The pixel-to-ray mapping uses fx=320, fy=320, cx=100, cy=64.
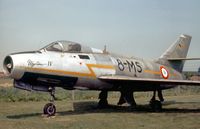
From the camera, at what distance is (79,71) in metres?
13.4

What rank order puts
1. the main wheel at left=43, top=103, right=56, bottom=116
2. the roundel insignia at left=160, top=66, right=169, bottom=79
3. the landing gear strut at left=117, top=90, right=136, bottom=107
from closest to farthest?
the main wheel at left=43, top=103, right=56, bottom=116 → the landing gear strut at left=117, top=90, right=136, bottom=107 → the roundel insignia at left=160, top=66, right=169, bottom=79

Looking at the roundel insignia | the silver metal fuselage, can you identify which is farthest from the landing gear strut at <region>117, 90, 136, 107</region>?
the roundel insignia

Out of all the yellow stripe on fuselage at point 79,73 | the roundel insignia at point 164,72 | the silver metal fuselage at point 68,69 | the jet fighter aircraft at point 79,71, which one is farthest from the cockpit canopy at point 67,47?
the roundel insignia at point 164,72

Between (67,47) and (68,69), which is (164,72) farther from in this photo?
(68,69)

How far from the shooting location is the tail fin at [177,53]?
1946 centimetres

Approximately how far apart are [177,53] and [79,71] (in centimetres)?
899

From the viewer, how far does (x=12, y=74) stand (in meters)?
11.6

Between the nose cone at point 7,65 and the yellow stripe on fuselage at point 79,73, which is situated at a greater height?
the nose cone at point 7,65

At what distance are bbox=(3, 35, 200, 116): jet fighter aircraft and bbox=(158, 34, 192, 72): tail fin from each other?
1806mm

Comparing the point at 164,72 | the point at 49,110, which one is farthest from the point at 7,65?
the point at 164,72

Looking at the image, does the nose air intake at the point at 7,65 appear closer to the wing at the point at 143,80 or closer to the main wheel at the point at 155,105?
the wing at the point at 143,80

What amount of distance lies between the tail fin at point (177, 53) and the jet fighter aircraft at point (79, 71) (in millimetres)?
1806

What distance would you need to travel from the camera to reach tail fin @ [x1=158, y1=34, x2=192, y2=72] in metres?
19.5

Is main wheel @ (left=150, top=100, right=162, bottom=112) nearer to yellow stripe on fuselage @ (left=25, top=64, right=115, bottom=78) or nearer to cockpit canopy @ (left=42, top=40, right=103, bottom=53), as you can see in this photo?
yellow stripe on fuselage @ (left=25, top=64, right=115, bottom=78)
